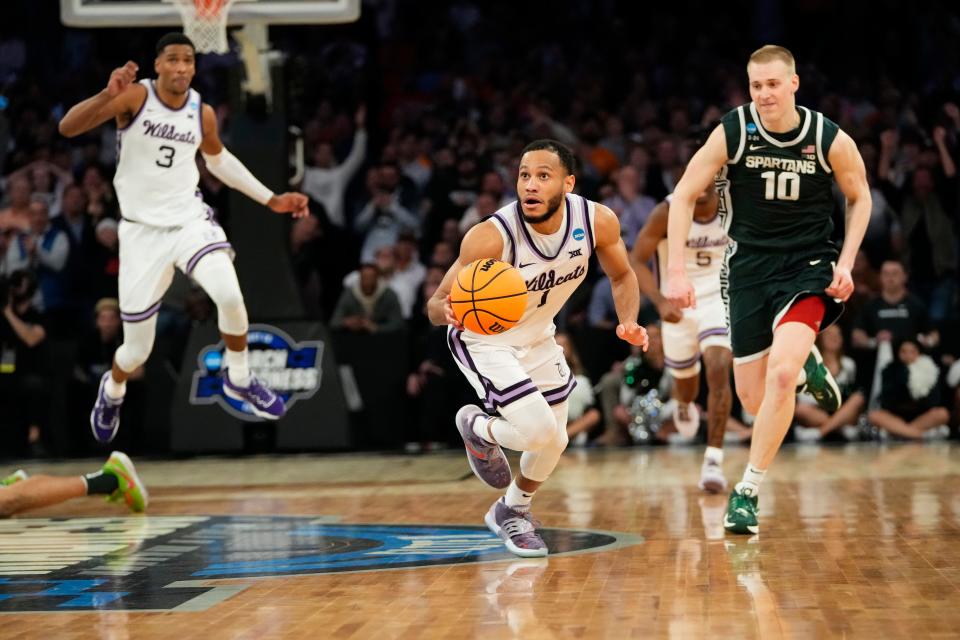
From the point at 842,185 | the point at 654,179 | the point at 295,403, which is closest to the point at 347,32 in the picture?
the point at 654,179

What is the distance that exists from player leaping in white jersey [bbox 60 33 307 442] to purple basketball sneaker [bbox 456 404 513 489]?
98.3 inches

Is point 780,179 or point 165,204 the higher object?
point 165,204

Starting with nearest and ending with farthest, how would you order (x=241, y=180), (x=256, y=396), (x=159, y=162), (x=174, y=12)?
1. (x=159, y=162)
2. (x=241, y=180)
3. (x=256, y=396)
4. (x=174, y=12)

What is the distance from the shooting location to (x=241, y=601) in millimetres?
5344

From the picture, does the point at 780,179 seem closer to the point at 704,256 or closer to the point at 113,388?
the point at 704,256

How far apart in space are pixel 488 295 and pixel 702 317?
3747 mm

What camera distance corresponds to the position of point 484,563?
20.2 ft

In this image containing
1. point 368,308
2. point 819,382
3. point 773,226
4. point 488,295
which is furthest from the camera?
point 368,308

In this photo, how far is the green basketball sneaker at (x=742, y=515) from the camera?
6.75 meters

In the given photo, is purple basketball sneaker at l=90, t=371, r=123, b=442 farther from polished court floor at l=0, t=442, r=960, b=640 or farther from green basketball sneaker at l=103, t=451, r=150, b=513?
green basketball sneaker at l=103, t=451, r=150, b=513

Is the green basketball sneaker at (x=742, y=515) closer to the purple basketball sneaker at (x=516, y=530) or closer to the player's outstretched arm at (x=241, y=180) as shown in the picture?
the purple basketball sneaker at (x=516, y=530)

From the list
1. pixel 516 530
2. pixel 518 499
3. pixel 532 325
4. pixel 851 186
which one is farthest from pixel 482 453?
pixel 851 186

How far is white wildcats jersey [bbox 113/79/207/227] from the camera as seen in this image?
28.2ft

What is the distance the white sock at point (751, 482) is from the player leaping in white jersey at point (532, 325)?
37.7 inches
